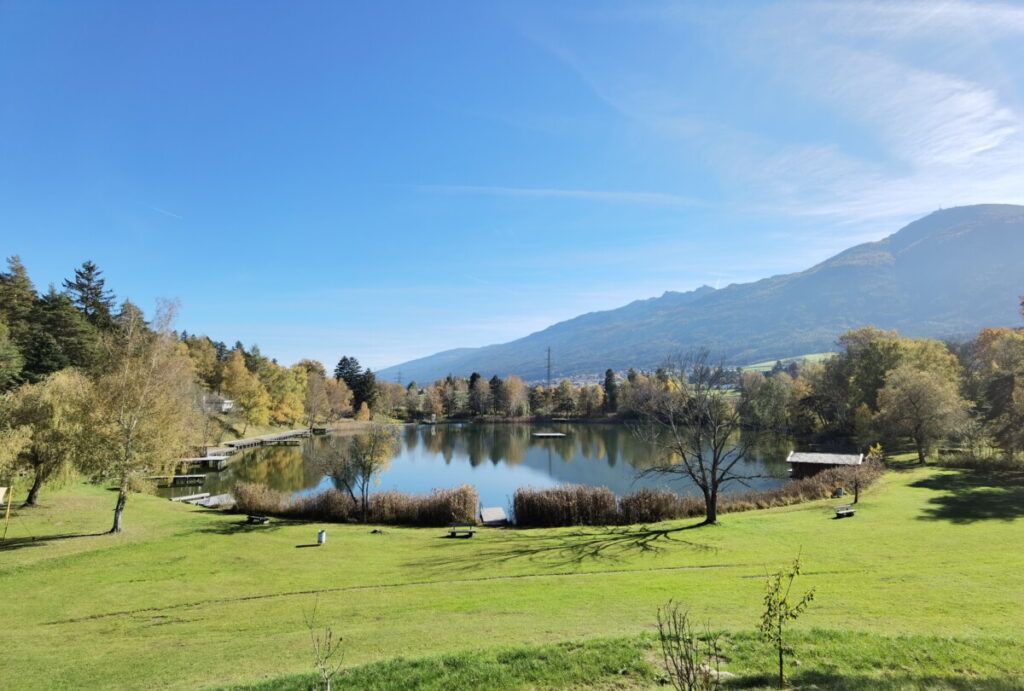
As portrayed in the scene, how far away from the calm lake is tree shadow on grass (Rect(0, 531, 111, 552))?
16368mm

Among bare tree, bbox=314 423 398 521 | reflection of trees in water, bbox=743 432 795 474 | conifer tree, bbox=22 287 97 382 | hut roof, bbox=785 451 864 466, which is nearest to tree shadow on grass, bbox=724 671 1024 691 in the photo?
bare tree, bbox=314 423 398 521

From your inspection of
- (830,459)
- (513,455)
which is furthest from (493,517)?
(513,455)

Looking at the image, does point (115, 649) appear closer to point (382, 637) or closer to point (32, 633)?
point (32, 633)

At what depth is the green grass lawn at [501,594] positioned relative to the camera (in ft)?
23.7

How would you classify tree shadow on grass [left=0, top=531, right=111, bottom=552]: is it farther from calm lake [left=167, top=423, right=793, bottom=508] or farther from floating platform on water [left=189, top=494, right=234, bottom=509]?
calm lake [left=167, top=423, right=793, bottom=508]

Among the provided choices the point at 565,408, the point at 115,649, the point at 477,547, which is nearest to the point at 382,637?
the point at 115,649

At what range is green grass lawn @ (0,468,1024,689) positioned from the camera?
7211 millimetres

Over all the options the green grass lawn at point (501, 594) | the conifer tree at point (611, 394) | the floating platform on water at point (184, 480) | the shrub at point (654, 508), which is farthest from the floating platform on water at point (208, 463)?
the conifer tree at point (611, 394)

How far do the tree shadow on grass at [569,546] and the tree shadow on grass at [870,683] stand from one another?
881cm

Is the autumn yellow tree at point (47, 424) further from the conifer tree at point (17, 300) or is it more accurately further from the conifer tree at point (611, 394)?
the conifer tree at point (611, 394)

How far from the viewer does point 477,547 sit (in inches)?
702

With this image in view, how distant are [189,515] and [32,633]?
15.0m

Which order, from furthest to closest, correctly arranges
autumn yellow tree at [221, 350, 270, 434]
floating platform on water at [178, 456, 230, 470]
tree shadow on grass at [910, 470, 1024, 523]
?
autumn yellow tree at [221, 350, 270, 434]
floating platform on water at [178, 456, 230, 470]
tree shadow on grass at [910, 470, 1024, 523]

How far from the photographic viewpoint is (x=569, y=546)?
1741cm
